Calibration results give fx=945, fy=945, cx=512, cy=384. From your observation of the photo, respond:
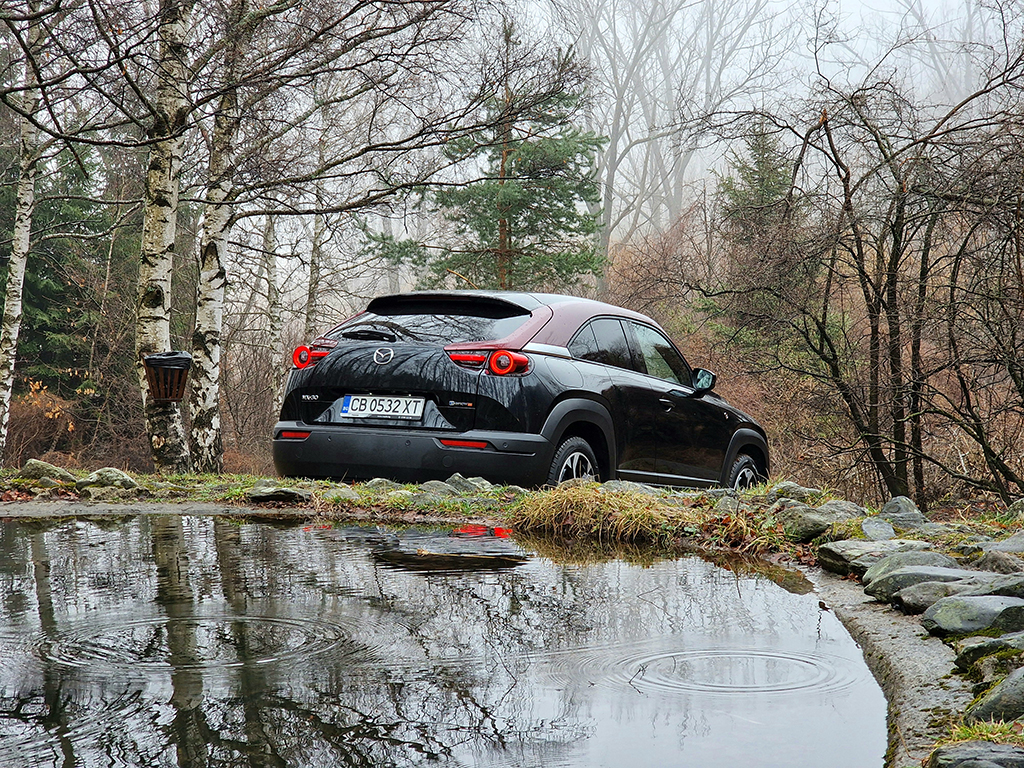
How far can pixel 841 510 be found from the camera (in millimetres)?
5195

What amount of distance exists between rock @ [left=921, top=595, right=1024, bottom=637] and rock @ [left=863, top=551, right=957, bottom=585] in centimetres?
65

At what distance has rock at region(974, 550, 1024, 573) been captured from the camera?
3.41 metres

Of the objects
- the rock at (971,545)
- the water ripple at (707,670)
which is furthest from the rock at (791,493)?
the water ripple at (707,670)

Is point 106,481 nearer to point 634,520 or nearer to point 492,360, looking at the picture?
point 492,360

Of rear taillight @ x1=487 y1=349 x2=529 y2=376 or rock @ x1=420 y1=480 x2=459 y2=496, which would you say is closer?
rock @ x1=420 y1=480 x2=459 y2=496

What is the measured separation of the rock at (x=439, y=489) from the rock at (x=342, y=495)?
455mm

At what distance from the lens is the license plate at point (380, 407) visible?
6195mm

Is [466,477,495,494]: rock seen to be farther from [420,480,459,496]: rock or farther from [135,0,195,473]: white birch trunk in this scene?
[135,0,195,473]: white birch trunk

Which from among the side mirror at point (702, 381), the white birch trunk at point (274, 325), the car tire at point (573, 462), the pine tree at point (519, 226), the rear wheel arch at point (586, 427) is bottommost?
the car tire at point (573, 462)

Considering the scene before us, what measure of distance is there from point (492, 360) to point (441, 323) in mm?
526

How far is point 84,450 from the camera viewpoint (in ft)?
75.9

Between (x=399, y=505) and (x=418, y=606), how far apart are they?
2.51m

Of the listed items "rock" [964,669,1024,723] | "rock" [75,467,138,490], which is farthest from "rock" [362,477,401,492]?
"rock" [964,669,1024,723]

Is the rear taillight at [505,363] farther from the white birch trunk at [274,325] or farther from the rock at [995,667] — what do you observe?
the white birch trunk at [274,325]
